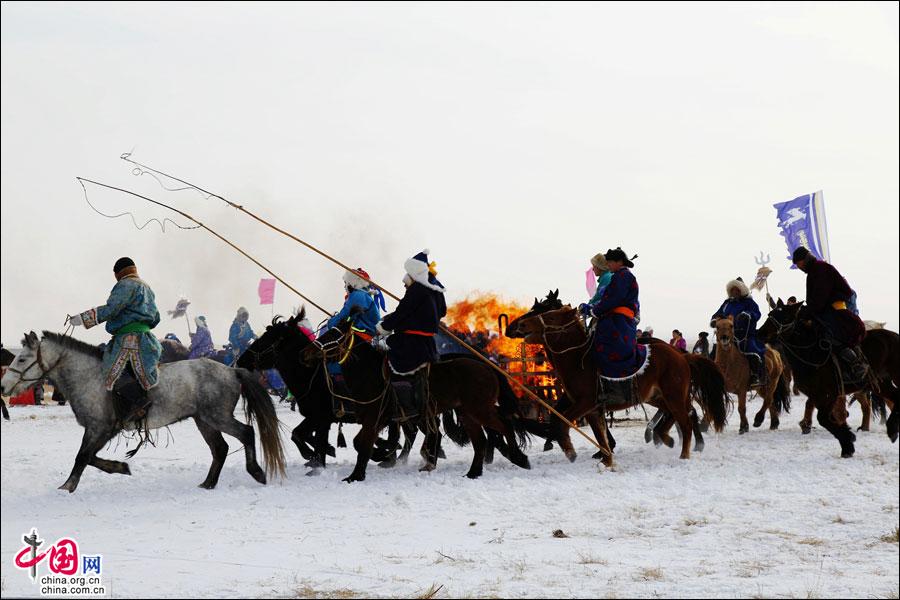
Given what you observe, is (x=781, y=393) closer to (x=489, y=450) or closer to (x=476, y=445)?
(x=489, y=450)

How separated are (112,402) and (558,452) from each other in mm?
6227

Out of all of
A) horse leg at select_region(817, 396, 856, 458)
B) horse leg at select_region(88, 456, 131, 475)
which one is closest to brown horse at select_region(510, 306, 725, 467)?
horse leg at select_region(817, 396, 856, 458)

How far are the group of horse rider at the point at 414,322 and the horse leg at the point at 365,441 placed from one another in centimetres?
36

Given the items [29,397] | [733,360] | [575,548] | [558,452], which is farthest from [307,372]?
[29,397]

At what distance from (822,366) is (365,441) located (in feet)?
20.2

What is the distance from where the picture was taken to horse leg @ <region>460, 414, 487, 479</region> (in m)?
11.5

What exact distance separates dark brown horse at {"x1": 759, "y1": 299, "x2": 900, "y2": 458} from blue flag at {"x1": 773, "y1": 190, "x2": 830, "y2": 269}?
5.74 m

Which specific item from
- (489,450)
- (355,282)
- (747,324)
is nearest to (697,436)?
(489,450)

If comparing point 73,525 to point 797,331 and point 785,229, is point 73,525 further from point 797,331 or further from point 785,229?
point 785,229

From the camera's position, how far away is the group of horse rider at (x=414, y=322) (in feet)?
34.9

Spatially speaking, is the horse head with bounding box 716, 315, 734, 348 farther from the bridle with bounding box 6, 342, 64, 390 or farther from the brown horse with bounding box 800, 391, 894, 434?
the bridle with bounding box 6, 342, 64, 390

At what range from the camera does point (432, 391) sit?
11867mm

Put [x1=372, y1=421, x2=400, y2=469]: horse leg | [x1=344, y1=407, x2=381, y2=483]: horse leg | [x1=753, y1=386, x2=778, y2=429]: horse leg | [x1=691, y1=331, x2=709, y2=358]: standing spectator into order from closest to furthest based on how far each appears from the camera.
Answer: [x1=344, y1=407, x2=381, y2=483]: horse leg
[x1=372, y1=421, x2=400, y2=469]: horse leg
[x1=753, y1=386, x2=778, y2=429]: horse leg
[x1=691, y1=331, x2=709, y2=358]: standing spectator

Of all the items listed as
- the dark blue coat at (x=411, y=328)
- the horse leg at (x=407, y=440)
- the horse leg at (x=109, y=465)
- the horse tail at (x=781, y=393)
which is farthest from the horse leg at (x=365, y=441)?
the horse tail at (x=781, y=393)
